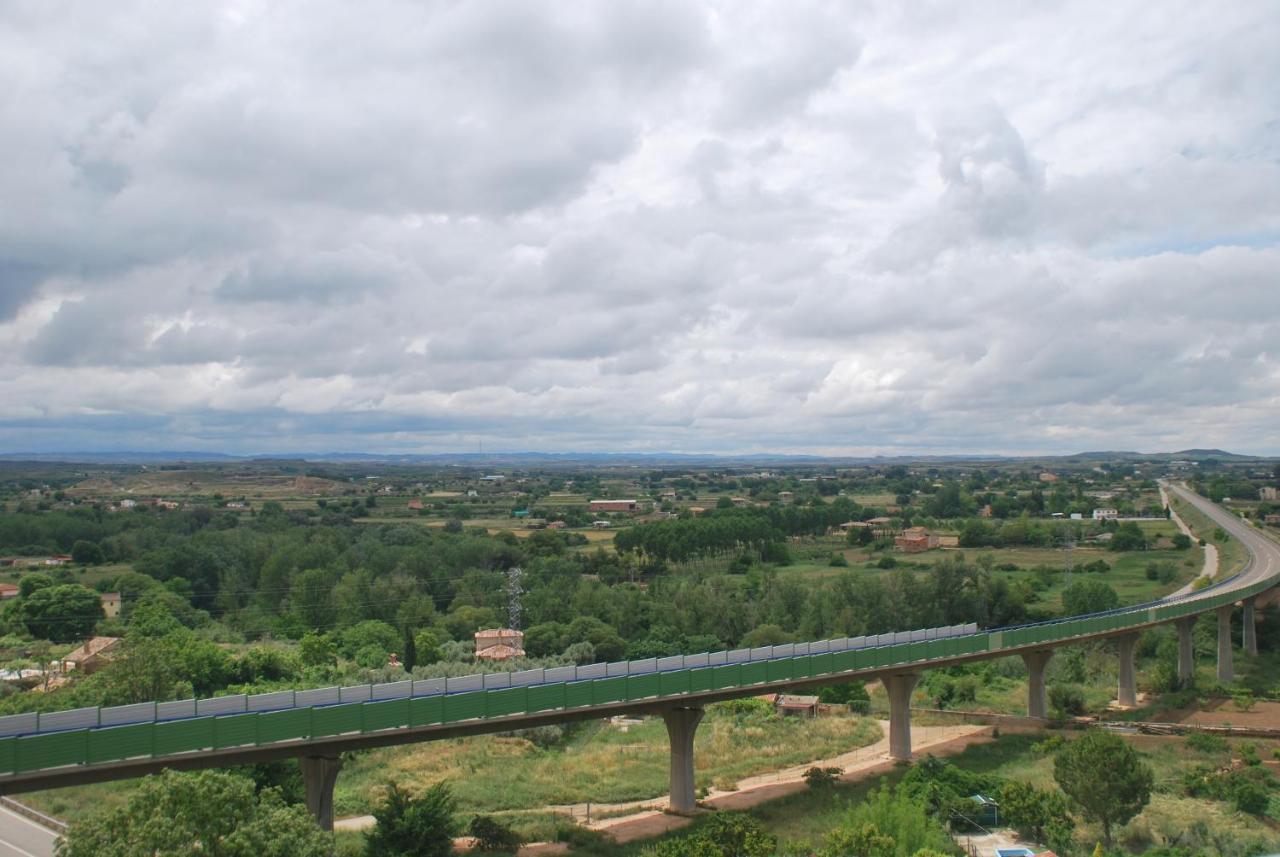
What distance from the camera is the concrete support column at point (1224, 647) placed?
8450 centimetres

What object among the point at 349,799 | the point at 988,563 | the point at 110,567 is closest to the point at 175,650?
the point at 349,799

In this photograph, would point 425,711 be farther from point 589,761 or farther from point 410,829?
point 589,761

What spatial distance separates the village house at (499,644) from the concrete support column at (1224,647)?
6112 centimetres

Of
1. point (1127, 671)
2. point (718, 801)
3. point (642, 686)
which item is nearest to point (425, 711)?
point (642, 686)

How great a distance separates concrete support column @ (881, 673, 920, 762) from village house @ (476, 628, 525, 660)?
32.9 metres

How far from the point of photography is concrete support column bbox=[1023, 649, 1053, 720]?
6419 centimetres

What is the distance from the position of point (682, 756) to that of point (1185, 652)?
58.7 m

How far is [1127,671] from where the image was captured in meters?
72.2

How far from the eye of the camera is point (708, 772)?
50.8m

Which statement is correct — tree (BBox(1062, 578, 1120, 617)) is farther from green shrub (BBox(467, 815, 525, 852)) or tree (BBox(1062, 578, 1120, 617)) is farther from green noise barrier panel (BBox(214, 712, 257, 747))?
green noise barrier panel (BBox(214, 712, 257, 747))

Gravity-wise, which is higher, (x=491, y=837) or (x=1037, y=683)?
(x=491, y=837)

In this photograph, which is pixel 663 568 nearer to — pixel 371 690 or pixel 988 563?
pixel 988 563

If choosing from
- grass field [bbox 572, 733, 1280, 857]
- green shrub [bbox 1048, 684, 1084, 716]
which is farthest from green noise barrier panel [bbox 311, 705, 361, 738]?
green shrub [bbox 1048, 684, 1084, 716]

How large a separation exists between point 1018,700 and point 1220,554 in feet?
276
